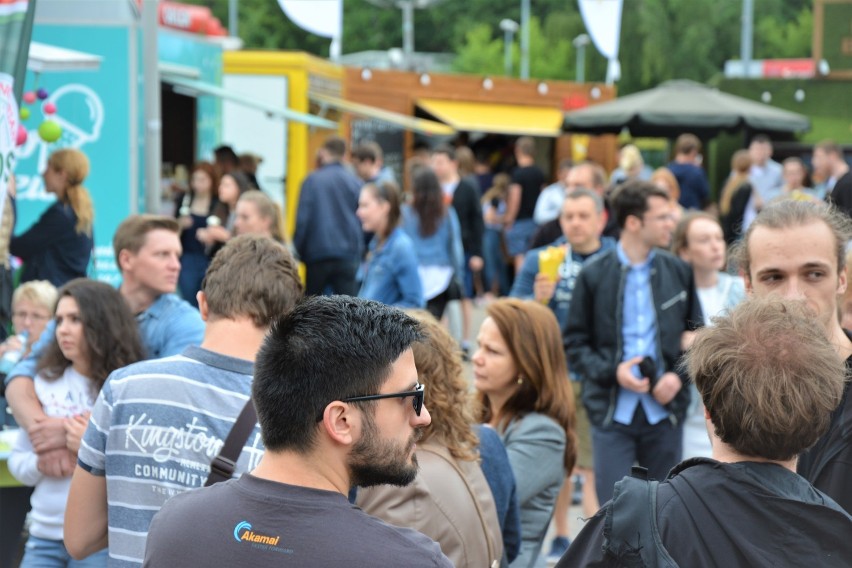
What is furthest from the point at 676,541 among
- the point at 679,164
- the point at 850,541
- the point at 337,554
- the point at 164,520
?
the point at 679,164

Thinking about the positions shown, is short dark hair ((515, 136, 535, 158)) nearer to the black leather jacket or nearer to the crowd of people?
the crowd of people

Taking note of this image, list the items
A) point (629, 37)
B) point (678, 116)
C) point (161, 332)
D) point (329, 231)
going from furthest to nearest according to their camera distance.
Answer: point (629, 37)
point (678, 116)
point (329, 231)
point (161, 332)

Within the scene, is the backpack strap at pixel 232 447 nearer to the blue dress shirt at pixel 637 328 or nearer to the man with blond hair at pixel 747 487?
the man with blond hair at pixel 747 487

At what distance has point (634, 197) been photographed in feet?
20.7

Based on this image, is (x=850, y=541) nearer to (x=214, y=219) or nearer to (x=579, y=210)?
(x=579, y=210)

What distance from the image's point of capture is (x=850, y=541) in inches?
88.4

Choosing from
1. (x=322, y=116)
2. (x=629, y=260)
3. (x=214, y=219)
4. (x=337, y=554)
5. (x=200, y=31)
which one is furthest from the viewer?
(x=322, y=116)

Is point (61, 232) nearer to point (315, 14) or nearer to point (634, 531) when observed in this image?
point (315, 14)

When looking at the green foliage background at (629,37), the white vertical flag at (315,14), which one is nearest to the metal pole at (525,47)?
the green foliage background at (629,37)

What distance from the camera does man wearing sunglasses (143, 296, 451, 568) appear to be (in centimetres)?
207

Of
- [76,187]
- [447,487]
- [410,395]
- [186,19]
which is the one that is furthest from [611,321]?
[186,19]

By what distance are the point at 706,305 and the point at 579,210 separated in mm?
987

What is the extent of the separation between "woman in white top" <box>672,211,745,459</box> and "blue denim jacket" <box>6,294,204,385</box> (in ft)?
9.08

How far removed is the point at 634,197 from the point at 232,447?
3706 millimetres
